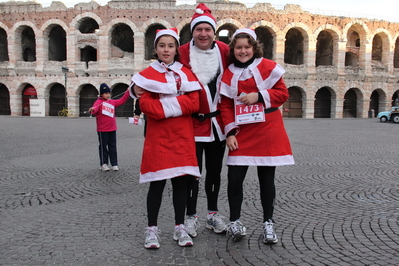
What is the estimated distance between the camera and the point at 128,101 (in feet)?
102

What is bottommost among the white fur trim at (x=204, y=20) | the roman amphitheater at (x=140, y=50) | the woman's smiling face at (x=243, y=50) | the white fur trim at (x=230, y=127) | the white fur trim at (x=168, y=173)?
the white fur trim at (x=168, y=173)

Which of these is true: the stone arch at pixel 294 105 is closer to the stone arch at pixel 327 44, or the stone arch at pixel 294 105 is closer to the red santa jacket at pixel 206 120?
the stone arch at pixel 327 44

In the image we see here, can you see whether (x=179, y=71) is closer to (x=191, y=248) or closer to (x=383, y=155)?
(x=191, y=248)

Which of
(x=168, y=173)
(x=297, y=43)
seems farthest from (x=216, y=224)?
(x=297, y=43)

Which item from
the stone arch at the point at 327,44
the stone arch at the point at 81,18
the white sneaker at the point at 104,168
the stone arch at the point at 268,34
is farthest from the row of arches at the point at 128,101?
the white sneaker at the point at 104,168

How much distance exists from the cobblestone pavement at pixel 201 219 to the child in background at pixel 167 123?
42 cm

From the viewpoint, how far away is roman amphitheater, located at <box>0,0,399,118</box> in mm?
29625

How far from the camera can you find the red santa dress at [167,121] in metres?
2.94

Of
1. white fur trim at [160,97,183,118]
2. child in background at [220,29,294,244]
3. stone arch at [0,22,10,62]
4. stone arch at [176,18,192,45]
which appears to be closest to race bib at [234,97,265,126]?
child in background at [220,29,294,244]

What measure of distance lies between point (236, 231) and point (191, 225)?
49 centimetres

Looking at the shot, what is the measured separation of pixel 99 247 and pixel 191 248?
0.88 metres

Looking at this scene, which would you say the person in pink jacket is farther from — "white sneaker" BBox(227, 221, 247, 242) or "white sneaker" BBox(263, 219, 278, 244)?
"white sneaker" BBox(263, 219, 278, 244)

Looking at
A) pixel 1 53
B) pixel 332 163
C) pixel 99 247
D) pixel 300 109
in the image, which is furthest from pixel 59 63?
pixel 99 247

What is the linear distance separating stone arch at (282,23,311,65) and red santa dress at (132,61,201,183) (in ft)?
98.9
